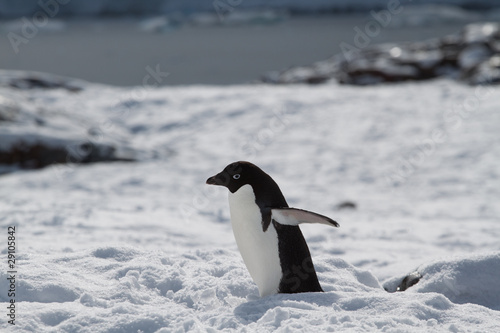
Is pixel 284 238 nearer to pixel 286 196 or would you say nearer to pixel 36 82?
pixel 286 196

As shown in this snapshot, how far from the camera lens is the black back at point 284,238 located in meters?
2.65

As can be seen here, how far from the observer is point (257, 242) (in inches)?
104

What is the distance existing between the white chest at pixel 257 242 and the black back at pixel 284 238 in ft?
0.08

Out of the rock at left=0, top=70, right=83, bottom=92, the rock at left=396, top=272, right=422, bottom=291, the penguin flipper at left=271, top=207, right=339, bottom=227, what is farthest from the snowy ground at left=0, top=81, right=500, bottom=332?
the rock at left=0, top=70, right=83, bottom=92

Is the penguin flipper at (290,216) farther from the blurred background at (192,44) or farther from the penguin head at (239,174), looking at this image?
the blurred background at (192,44)

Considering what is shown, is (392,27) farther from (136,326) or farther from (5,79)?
(136,326)

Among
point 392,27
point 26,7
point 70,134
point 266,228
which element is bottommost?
point 266,228

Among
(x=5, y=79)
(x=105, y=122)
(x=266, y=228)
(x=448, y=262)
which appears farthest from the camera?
(x=5, y=79)

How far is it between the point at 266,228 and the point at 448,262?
1.13 m

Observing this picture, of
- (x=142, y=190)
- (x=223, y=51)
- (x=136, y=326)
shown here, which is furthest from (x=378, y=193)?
(x=223, y=51)

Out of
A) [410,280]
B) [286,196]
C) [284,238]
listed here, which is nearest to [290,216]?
[284,238]

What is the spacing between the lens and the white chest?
104 inches

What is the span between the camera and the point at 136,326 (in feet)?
7.15

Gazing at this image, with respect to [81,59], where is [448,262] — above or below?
below
